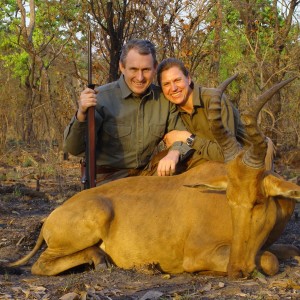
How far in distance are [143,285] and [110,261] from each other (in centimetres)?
97

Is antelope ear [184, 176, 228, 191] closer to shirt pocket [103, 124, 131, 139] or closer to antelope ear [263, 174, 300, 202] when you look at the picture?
antelope ear [263, 174, 300, 202]

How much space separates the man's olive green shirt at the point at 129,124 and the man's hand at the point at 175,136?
135 mm

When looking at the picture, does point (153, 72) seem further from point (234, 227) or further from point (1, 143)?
point (1, 143)

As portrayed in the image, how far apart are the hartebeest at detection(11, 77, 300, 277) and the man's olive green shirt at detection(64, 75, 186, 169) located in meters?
0.99

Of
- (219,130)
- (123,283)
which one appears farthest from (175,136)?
(123,283)

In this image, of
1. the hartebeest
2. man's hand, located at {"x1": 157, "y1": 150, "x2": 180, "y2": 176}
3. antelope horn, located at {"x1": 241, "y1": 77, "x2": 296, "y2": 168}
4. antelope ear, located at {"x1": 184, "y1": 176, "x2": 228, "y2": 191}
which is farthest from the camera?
man's hand, located at {"x1": 157, "y1": 150, "x2": 180, "y2": 176}

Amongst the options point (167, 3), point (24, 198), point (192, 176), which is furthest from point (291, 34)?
point (192, 176)

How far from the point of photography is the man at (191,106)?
7.28m

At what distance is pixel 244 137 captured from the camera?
772 centimetres

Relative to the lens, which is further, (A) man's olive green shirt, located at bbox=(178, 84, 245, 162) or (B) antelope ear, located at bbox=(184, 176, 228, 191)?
(A) man's olive green shirt, located at bbox=(178, 84, 245, 162)

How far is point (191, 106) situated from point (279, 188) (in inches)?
83.5

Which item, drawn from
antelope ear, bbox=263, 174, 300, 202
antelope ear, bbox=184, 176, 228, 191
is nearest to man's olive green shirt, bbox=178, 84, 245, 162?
antelope ear, bbox=184, 176, 228, 191

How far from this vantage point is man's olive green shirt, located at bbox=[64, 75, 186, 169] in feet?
25.3

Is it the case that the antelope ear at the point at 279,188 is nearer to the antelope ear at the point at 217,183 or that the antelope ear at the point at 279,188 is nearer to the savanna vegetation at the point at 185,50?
the antelope ear at the point at 217,183
